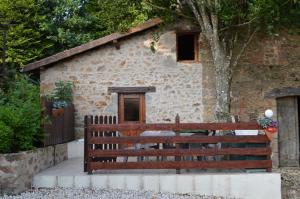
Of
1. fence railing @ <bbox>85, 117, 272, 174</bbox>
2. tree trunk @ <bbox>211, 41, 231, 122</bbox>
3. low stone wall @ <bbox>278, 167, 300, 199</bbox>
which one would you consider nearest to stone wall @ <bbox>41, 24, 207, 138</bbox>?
tree trunk @ <bbox>211, 41, 231, 122</bbox>

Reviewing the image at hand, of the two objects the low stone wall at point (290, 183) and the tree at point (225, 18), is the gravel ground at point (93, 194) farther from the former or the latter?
the tree at point (225, 18)

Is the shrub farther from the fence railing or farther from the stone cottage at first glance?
the fence railing

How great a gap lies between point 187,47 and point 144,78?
1.80 meters

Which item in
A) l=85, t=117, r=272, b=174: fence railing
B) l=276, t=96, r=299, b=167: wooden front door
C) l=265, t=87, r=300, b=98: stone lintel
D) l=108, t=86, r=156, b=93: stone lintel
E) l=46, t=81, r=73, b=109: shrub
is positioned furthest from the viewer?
l=276, t=96, r=299, b=167: wooden front door

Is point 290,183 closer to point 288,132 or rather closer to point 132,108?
point 288,132

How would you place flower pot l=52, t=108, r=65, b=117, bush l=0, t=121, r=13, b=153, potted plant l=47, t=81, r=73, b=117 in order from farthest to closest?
potted plant l=47, t=81, r=73, b=117 < flower pot l=52, t=108, r=65, b=117 < bush l=0, t=121, r=13, b=153

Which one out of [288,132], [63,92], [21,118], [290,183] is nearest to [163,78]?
[63,92]

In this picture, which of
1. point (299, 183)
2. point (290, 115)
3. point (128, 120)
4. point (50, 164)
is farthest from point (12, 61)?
point (299, 183)

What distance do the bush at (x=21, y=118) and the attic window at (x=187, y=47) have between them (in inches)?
216

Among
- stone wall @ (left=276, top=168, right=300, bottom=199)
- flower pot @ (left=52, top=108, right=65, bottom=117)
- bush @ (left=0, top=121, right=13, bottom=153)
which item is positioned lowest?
stone wall @ (left=276, top=168, right=300, bottom=199)

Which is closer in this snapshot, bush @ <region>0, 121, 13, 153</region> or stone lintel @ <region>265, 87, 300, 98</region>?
bush @ <region>0, 121, 13, 153</region>

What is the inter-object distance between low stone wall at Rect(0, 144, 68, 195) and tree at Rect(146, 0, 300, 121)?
17.2 ft

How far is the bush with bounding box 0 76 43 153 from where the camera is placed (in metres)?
7.98

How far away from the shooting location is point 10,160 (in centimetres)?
767
